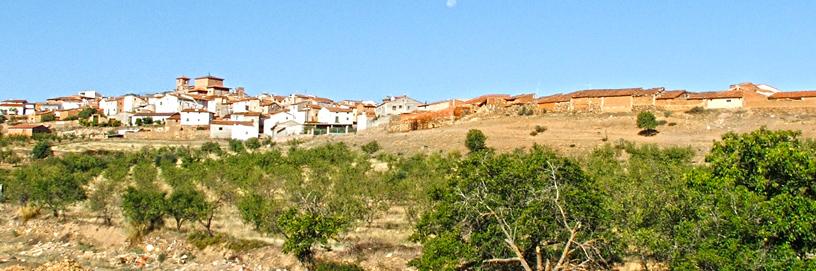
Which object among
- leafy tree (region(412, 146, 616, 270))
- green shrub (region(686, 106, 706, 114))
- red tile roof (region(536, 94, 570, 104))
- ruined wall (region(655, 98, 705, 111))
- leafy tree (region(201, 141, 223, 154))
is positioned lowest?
leafy tree (region(412, 146, 616, 270))

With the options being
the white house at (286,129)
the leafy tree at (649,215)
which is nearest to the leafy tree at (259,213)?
the leafy tree at (649,215)

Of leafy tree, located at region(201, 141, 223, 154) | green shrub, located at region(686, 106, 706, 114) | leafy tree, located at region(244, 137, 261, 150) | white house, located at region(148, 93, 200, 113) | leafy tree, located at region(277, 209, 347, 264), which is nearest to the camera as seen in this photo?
leafy tree, located at region(277, 209, 347, 264)

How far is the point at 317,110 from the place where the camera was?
79438 mm

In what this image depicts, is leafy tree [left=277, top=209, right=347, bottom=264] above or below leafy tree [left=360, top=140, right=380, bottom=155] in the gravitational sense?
below

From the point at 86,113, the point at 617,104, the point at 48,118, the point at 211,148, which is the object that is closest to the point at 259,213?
the point at 211,148

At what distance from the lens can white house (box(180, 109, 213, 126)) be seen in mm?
76438

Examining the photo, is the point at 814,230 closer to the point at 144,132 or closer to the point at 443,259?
the point at 443,259

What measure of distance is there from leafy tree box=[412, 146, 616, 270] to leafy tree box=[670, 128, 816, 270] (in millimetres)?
2328

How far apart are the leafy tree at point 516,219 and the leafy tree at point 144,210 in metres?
16.9

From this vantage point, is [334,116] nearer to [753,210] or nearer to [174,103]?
[174,103]

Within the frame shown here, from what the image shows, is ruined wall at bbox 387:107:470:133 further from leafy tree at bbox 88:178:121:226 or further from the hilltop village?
leafy tree at bbox 88:178:121:226

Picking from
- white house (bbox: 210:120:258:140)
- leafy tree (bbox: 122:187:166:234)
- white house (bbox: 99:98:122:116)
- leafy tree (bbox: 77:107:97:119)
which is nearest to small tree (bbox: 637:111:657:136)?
white house (bbox: 210:120:258:140)

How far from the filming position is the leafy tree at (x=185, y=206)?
3109cm

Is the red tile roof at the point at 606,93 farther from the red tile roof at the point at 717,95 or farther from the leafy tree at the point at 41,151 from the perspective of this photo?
the leafy tree at the point at 41,151
